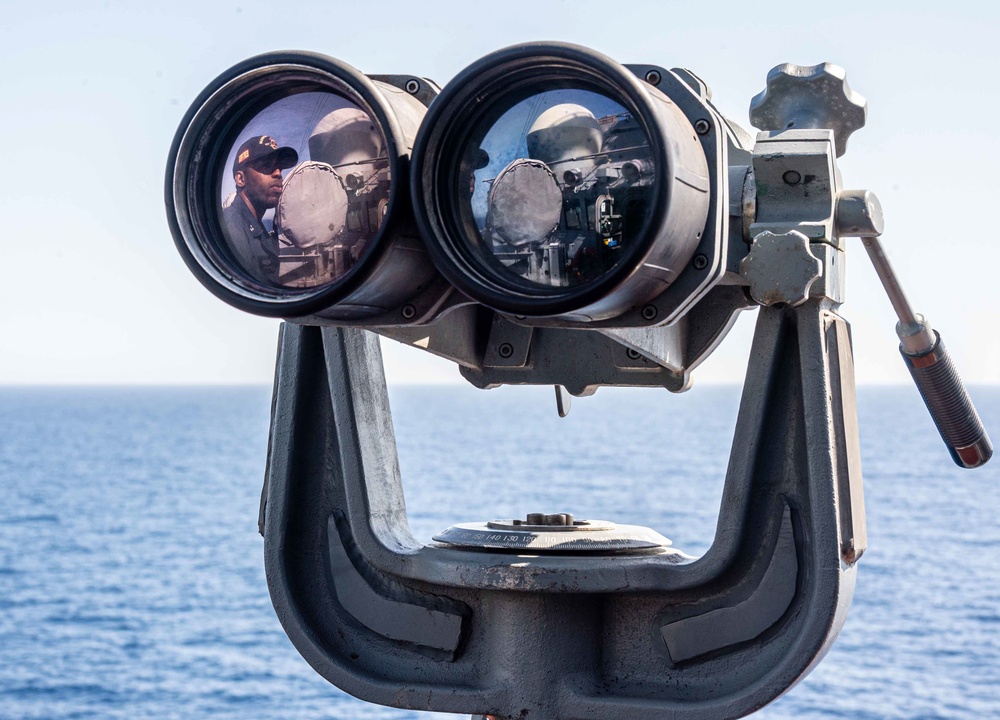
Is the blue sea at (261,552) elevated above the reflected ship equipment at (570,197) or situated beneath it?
situated beneath

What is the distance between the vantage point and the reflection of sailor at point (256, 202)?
9.51 ft

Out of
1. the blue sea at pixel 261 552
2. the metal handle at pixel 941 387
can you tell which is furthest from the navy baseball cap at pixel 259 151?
the blue sea at pixel 261 552

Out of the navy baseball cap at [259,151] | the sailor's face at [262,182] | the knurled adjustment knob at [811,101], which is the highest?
the knurled adjustment knob at [811,101]

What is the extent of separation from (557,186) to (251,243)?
0.63 m

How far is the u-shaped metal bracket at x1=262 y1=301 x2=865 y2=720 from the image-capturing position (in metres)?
3.31

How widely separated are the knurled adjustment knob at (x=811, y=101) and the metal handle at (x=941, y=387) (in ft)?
1.55

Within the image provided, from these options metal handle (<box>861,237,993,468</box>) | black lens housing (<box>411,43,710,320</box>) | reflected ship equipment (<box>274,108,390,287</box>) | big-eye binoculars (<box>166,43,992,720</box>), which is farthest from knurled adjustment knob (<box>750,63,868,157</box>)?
reflected ship equipment (<box>274,108,390,287</box>)

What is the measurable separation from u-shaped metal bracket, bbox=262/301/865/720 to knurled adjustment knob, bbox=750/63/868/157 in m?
0.52

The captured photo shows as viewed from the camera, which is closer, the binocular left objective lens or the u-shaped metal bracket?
the binocular left objective lens

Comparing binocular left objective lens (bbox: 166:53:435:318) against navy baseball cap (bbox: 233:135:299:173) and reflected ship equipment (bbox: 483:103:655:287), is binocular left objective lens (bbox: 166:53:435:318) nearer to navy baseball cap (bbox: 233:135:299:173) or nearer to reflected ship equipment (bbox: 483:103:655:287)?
navy baseball cap (bbox: 233:135:299:173)

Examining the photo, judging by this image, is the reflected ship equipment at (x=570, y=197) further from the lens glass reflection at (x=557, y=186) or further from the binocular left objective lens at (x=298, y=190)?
the binocular left objective lens at (x=298, y=190)

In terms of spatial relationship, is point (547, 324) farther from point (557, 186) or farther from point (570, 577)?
point (570, 577)

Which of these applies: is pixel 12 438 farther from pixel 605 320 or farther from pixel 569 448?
pixel 605 320

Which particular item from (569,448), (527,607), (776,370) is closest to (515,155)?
(776,370)
